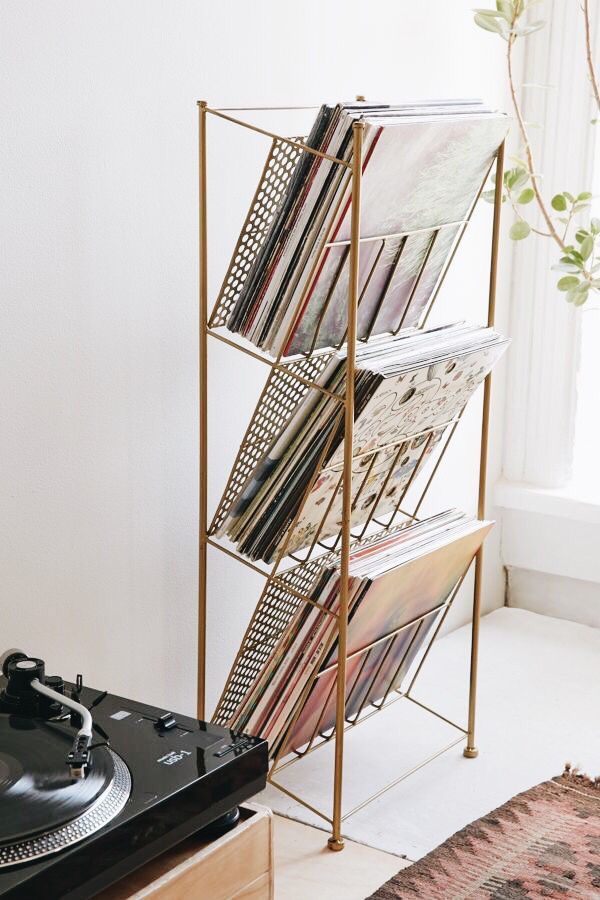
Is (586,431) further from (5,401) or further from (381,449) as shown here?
(5,401)

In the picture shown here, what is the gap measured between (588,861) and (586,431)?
50.2 inches

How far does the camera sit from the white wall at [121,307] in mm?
1562

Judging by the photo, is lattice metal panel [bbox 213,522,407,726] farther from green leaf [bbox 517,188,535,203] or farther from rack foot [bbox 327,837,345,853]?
green leaf [bbox 517,188,535,203]

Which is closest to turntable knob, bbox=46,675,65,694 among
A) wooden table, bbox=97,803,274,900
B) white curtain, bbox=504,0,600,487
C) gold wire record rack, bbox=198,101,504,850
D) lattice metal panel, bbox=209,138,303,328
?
wooden table, bbox=97,803,274,900

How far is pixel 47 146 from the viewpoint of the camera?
1555 mm

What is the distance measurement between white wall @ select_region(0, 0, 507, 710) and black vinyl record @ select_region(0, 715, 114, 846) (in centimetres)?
44

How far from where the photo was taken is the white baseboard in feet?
9.30

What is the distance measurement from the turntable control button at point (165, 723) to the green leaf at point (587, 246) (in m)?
1.39

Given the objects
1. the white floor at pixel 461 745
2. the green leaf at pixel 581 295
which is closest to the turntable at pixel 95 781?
the white floor at pixel 461 745

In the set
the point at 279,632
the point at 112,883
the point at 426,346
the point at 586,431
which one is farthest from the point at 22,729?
the point at 586,431

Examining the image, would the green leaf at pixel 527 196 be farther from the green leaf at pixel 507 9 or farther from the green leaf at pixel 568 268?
the green leaf at pixel 507 9

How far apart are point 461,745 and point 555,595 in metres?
0.81

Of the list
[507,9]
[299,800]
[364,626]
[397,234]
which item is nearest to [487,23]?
[507,9]

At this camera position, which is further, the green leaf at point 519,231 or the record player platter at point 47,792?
the green leaf at point 519,231
